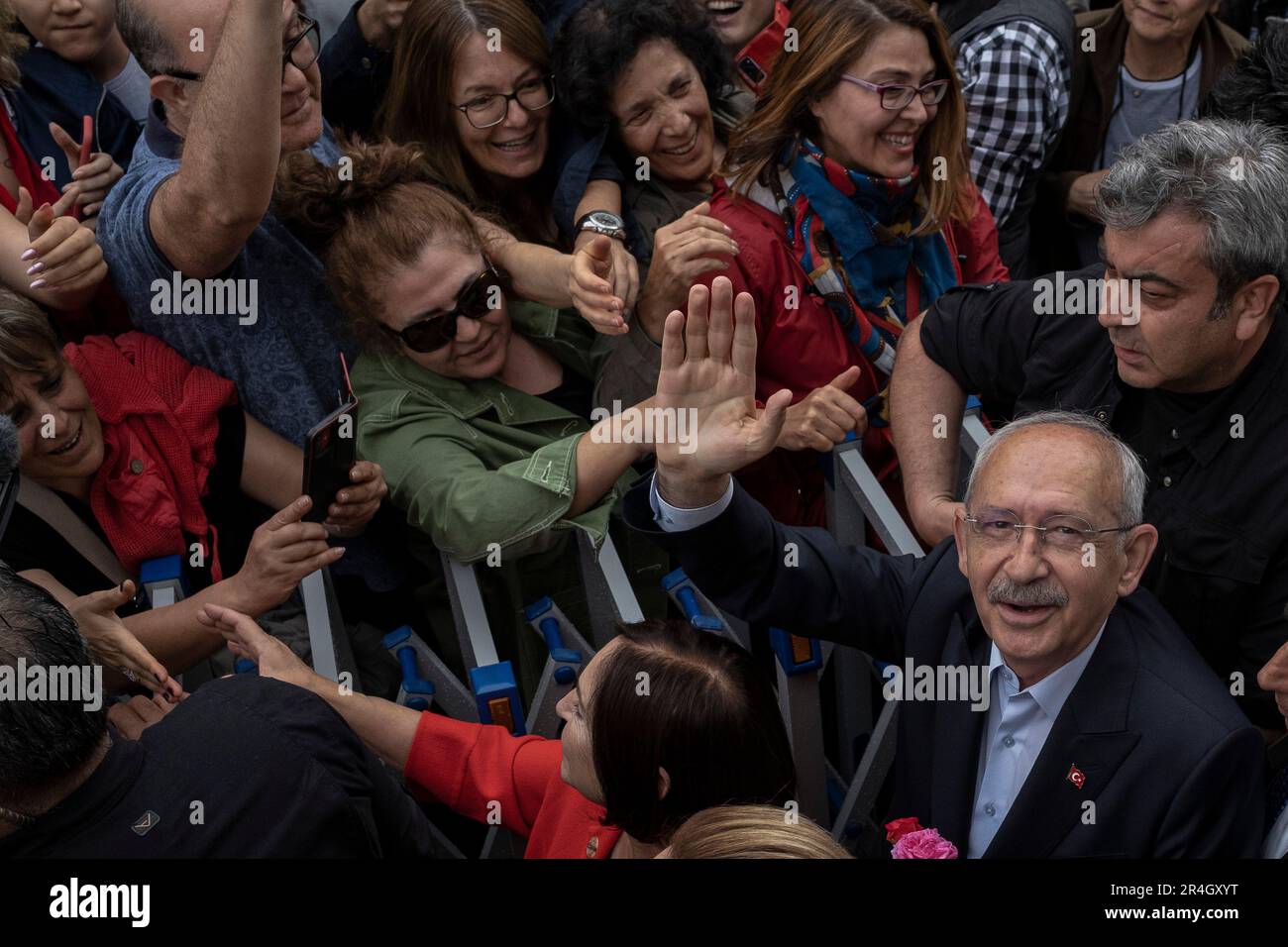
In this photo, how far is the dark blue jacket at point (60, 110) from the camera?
2838mm

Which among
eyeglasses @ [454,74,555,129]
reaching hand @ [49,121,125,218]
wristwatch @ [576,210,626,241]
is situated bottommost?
wristwatch @ [576,210,626,241]

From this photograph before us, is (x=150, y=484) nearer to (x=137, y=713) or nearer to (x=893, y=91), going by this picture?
(x=137, y=713)

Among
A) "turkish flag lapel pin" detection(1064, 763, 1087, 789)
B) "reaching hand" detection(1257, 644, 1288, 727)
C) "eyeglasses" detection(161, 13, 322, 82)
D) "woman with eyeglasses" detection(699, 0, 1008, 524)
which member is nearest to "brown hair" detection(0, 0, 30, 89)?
"eyeglasses" detection(161, 13, 322, 82)

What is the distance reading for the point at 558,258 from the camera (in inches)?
105

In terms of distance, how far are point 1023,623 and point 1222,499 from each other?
1.64 feet

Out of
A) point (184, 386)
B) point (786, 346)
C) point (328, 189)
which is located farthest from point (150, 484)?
point (786, 346)

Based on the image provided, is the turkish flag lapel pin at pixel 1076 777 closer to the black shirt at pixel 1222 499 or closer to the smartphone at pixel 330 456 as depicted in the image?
the black shirt at pixel 1222 499

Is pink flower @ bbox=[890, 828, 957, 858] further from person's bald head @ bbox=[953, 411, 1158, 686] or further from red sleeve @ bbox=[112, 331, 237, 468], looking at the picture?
red sleeve @ bbox=[112, 331, 237, 468]

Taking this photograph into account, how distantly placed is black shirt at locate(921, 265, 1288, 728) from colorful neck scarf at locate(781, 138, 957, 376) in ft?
1.77

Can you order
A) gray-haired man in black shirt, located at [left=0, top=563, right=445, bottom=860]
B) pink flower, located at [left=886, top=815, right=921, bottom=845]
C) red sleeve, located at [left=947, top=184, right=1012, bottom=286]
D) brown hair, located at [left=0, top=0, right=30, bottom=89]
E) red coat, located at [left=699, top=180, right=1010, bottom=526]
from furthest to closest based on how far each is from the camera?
red sleeve, located at [left=947, top=184, right=1012, bottom=286], red coat, located at [left=699, top=180, right=1010, bottom=526], brown hair, located at [left=0, top=0, right=30, bottom=89], pink flower, located at [left=886, top=815, right=921, bottom=845], gray-haired man in black shirt, located at [left=0, top=563, right=445, bottom=860]

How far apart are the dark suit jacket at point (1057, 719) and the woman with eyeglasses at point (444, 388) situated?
33 cm

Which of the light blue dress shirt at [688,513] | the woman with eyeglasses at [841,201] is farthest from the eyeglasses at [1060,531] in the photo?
the woman with eyeglasses at [841,201]

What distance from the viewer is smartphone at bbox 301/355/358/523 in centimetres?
228
